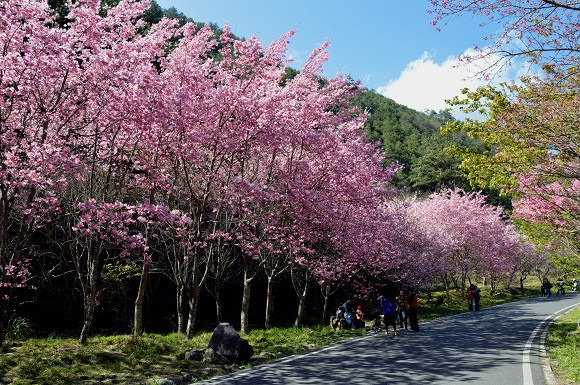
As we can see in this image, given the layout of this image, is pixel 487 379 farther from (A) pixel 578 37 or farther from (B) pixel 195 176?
(B) pixel 195 176

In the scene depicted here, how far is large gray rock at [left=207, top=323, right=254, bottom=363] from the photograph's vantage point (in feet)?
33.5

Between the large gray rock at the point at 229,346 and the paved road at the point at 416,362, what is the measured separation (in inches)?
30.7

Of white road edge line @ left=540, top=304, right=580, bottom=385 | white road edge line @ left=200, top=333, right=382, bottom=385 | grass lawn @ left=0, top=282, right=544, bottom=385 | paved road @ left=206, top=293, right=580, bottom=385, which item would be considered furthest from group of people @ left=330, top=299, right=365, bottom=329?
white road edge line @ left=540, top=304, right=580, bottom=385

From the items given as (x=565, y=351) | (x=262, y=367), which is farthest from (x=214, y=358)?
(x=565, y=351)

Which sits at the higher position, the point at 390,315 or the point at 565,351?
the point at 390,315

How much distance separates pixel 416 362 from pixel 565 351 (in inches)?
181

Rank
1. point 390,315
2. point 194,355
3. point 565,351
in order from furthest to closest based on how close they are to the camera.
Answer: point 390,315, point 565,351, point 194,355

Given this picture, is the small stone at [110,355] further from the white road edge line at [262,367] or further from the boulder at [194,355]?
the white road edge line at [262,367]

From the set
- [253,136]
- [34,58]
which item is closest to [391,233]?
[253,136]

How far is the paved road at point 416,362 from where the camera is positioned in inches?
324

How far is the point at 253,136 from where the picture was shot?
1256 centimetres

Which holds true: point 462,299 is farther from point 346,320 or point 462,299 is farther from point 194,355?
point 194,355

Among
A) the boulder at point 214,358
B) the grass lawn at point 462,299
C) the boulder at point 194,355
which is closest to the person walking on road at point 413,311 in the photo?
the boulder at point 214,358

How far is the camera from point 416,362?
970 centimetres
